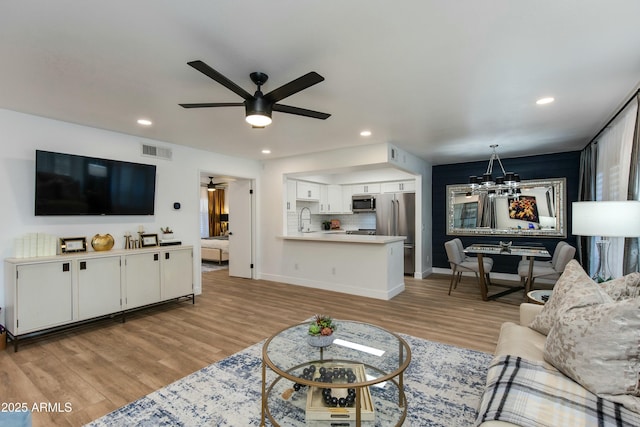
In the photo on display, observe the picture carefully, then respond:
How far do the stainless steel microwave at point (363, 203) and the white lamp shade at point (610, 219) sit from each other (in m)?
4.72

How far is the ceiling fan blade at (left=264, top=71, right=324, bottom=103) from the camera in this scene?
1.89 m

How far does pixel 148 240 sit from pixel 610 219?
202 inches

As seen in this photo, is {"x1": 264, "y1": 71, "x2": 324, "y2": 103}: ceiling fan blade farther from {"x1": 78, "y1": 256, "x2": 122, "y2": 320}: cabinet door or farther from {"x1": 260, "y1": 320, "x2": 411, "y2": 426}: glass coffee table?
{"x1": 78, "y1": 256, "x2": 122, "y2": 320}: cabinet door

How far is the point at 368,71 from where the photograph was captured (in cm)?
240

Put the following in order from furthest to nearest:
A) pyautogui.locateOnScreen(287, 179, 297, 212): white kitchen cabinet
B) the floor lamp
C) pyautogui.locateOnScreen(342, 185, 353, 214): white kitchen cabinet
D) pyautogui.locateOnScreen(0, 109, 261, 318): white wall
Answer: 1. pyautogui.locateOnScreen(342, 185, 353, 214): white kitchen cabinet
2. pyautogui.locateOnScreen(287, 179, 297, 212): white kitchen cabinet
3. pyautogui.locateOnScreen(0, 109, 261, 318): white wall
4. the floor lamp

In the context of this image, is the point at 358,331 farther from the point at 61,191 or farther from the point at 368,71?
the point at 61,191

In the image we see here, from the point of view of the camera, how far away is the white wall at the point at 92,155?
324cm

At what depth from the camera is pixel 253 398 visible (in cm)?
216

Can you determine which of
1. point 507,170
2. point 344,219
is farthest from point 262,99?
point 344,219

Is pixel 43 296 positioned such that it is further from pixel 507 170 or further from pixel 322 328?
pixel 507 170

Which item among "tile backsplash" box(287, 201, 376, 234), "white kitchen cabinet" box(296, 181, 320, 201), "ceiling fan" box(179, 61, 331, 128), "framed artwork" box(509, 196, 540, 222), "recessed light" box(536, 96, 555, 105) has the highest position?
"recessed light" box(536, 96, 555, 105)

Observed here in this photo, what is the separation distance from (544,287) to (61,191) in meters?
7.56

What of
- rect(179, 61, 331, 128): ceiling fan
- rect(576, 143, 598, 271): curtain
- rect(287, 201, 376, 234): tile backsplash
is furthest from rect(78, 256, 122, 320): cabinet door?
rect(576, 143, 598, 271): curtain

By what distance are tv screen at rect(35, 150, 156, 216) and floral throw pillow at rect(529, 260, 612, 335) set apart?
472 cm
